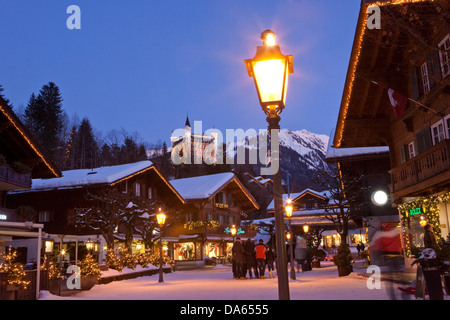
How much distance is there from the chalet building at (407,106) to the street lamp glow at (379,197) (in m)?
3.10

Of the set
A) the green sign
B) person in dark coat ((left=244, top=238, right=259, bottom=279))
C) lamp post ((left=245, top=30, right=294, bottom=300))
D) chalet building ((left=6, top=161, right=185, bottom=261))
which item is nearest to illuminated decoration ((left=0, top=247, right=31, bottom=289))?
lamp post ((left=245, top=30, right=294, bottom=300))

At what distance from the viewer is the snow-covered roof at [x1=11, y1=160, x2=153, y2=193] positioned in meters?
34.9

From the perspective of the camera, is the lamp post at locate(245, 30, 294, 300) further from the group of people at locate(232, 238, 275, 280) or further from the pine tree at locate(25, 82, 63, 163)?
the pine tree at locate(25, 82, 63, 163)

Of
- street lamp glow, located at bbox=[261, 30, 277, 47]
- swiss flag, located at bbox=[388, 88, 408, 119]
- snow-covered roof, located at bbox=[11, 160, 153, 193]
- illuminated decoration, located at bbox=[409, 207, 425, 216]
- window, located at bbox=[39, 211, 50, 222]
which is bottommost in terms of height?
illuminated decoration, located at bbox=[409, 207, 425, 216]

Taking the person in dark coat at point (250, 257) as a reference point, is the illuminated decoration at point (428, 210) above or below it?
above

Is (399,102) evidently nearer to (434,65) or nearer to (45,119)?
(434,65)

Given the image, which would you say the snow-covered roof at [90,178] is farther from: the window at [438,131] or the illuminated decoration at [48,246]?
the window at [438,131]

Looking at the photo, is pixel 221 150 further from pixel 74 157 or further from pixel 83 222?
pixel 83 222

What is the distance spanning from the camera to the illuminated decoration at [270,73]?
5.34 metres

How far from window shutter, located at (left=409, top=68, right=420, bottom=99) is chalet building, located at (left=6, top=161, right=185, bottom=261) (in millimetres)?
22415

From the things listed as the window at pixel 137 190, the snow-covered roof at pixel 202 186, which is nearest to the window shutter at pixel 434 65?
the window at pixel 137 190

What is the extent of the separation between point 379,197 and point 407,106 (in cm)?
734

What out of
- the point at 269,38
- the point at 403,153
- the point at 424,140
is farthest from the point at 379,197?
the point at 269,38
